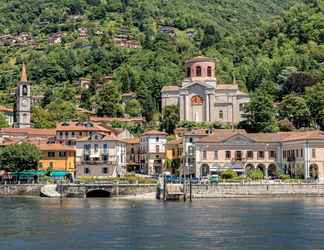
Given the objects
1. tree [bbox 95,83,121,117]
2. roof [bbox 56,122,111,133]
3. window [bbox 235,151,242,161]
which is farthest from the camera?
tree [bbox 95,83,121,117]

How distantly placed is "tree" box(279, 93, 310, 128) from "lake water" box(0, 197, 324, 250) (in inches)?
1437

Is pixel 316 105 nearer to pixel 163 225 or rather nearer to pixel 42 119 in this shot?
pixel 42 119

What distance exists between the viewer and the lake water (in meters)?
50.8

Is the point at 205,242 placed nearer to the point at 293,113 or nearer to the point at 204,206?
the point at 204,206

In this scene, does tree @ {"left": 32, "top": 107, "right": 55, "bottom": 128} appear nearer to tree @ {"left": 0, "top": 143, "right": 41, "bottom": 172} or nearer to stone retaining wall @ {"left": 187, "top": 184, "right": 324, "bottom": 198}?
tree @ {"left": 0, "top": 143, "right": 41, "bottom": 172}

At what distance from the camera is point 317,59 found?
155375 mm

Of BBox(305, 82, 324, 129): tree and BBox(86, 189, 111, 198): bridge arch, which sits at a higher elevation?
BBox(305, 82, 324, 129): tree

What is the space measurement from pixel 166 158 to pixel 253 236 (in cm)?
5733

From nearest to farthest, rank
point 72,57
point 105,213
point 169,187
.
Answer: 1. point 105,213
2. point 169,187
3. point 72,57

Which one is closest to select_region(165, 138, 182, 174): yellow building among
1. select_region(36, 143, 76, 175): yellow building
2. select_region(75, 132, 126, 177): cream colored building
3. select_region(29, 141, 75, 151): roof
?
select_region(75, 132, 126, 177): cream colored building

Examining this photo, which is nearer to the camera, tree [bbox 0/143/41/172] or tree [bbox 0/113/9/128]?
tree [bbox 0/143/41/172]

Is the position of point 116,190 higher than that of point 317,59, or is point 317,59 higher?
point 317,59

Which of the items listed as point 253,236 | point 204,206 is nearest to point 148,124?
point 204,206

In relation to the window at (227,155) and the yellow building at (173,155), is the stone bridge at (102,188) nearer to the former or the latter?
the window at (227,155)
